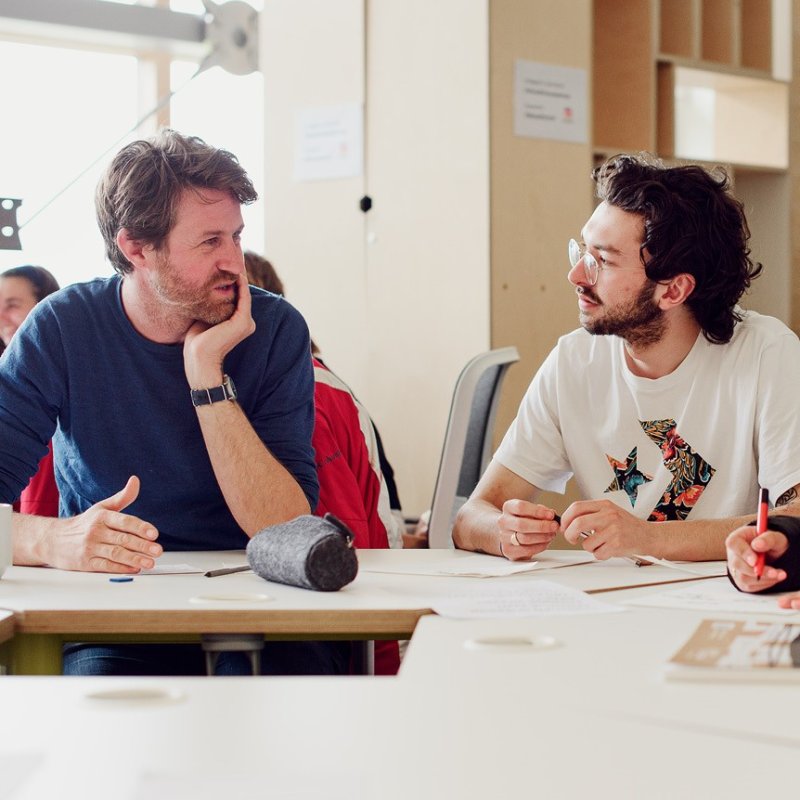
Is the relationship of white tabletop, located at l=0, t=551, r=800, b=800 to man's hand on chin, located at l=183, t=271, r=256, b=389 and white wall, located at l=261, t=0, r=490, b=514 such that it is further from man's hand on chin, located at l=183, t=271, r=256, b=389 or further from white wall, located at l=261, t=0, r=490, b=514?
white wall, located at l=261, t=0, r=490, b=514

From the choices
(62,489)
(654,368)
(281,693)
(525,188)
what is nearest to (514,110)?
(525,188)

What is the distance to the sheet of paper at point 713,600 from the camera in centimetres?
133

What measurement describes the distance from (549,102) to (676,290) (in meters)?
1.91

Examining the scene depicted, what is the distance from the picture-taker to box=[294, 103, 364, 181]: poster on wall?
4.16m

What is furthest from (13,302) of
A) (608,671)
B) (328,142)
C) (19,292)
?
(608,671)

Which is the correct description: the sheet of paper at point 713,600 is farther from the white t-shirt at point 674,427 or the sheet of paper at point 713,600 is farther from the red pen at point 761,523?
the white t-shirt at point 674,427

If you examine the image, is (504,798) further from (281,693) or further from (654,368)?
(654,368)

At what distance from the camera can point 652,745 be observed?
0.83 m

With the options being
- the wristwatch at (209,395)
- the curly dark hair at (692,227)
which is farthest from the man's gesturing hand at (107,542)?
the curly dark hair at (692,227)

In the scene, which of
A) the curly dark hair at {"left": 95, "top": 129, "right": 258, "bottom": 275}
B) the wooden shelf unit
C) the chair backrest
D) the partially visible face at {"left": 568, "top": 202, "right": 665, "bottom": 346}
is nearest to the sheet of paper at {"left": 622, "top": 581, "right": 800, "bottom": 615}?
the partially visible face at {"left": 568, "top": 202, "right": 665, "bottom": 346}

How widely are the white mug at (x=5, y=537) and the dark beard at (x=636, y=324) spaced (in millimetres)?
1090

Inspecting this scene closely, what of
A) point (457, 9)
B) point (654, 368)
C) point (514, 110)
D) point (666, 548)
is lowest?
point (666, 548)

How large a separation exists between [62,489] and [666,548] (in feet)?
3.34

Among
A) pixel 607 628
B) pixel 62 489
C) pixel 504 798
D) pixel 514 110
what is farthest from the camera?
pixel 514 110
